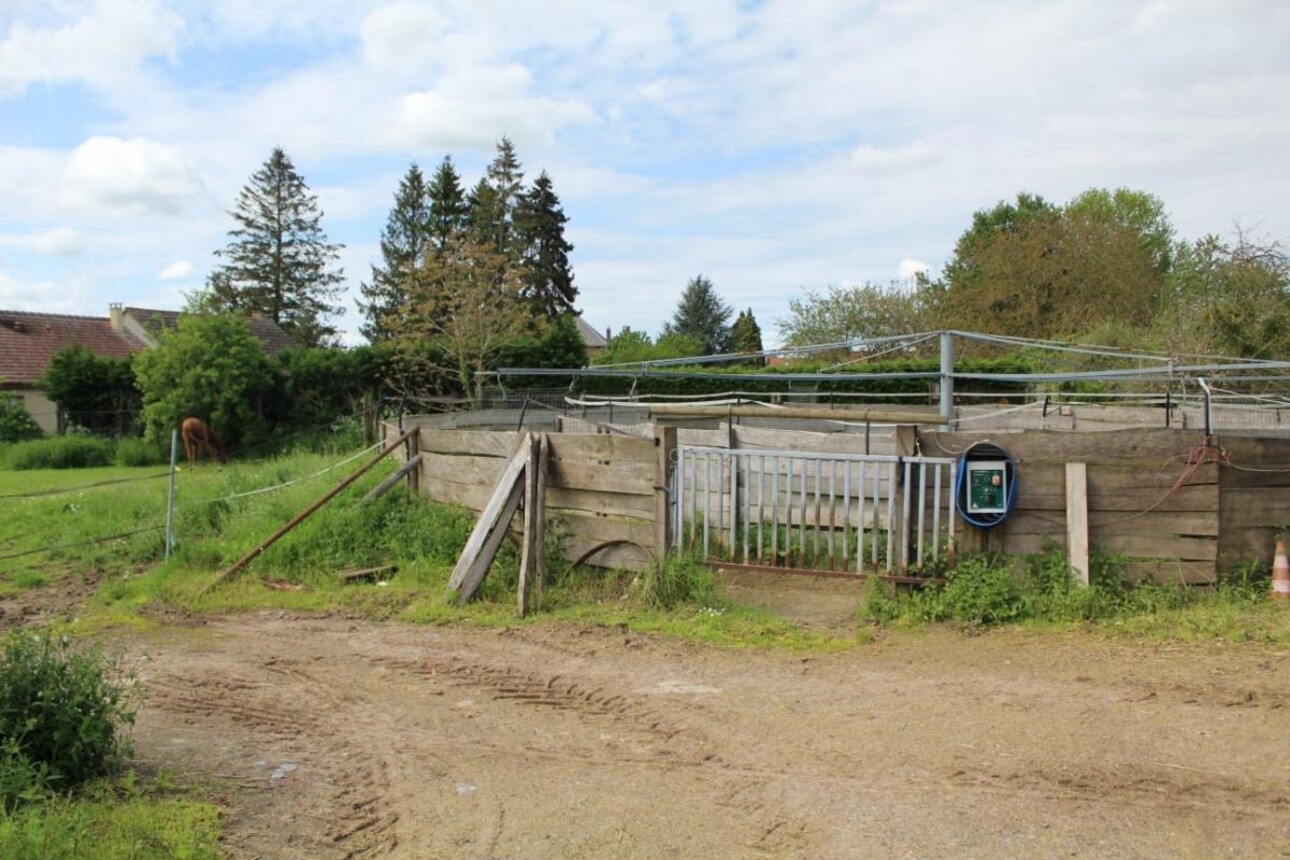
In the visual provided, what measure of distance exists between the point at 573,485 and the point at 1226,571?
5.35 meters

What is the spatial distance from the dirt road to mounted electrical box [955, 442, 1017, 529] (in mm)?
971

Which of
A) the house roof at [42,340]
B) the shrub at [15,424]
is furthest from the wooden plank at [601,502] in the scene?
the house roof at [42,340]

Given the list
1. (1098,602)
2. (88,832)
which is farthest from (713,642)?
(88,832)

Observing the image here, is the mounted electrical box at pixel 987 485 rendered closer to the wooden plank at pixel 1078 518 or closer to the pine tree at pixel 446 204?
the wooden plank at pixel 1078 518

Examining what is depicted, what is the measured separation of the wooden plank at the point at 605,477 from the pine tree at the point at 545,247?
135ft

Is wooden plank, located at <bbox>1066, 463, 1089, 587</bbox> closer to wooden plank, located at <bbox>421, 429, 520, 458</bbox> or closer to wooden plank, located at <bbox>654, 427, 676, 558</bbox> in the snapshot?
wooden plank, located at <bbox>654, 427, 676, 558</bbox>

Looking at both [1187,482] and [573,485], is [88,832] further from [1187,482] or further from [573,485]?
[1187,482]

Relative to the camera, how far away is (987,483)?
23.8 feet

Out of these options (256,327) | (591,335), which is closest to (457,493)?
(256,327)

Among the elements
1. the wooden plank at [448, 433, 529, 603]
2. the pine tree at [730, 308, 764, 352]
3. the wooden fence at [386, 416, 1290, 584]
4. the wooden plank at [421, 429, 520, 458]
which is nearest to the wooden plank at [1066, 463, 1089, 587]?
the wooden fence at [386, 416, 1290, 584]

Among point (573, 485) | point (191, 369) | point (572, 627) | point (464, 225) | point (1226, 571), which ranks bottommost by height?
point (572, 627)

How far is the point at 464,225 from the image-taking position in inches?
2042

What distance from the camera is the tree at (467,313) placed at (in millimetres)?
28391

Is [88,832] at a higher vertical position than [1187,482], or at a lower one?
lower
